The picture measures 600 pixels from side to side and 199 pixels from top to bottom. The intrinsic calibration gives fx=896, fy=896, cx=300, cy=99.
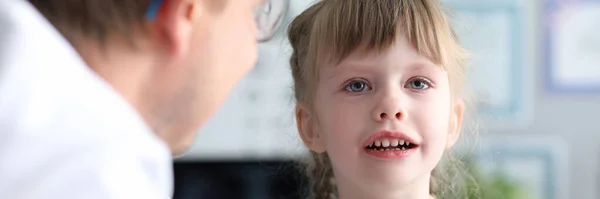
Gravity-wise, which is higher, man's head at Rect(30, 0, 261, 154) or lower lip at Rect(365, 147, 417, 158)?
man's head at Rect(30, 0, 261, 154)

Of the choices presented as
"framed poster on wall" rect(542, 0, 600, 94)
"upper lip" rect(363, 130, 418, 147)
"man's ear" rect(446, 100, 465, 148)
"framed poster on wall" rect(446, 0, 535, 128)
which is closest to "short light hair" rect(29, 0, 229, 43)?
"upper lip" rect(363, 130, 418, 147)

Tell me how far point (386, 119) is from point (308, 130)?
0.13 m

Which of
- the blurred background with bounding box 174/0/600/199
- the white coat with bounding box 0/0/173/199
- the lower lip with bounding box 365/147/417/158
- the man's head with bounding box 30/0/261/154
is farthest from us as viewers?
the blurred background with bounding box 174/0/600/199

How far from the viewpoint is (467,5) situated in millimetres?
2746

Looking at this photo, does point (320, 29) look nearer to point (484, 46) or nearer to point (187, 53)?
point (187, 53)

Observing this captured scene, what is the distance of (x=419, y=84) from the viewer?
98 centimetres

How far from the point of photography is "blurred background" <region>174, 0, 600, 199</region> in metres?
2.72

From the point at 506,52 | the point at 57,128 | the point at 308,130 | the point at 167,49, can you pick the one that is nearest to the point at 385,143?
the point at 308,130

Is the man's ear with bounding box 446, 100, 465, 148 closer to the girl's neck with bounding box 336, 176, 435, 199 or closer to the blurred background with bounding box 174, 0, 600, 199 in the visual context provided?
the girl's neck with bounding box 336, 176, 435, 199

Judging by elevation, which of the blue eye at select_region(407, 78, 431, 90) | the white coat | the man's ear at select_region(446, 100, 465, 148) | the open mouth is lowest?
the man's ear at select_region(446, 100, 465, 148)

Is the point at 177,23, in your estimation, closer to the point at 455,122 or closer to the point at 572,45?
the point at 455,122

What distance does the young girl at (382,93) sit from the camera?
95cm

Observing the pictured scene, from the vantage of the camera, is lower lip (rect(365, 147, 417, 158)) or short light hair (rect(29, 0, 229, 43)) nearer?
short light hair (rect(29, 0, 229, 43))

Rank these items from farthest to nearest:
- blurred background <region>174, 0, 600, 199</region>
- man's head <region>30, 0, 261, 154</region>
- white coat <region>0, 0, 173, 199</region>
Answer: blurred background <region>174, 0, 600, 199</region> → man's head <region>30, 0, 261, 154</region> → white coat <region>0, 0, 173, 199</region>
